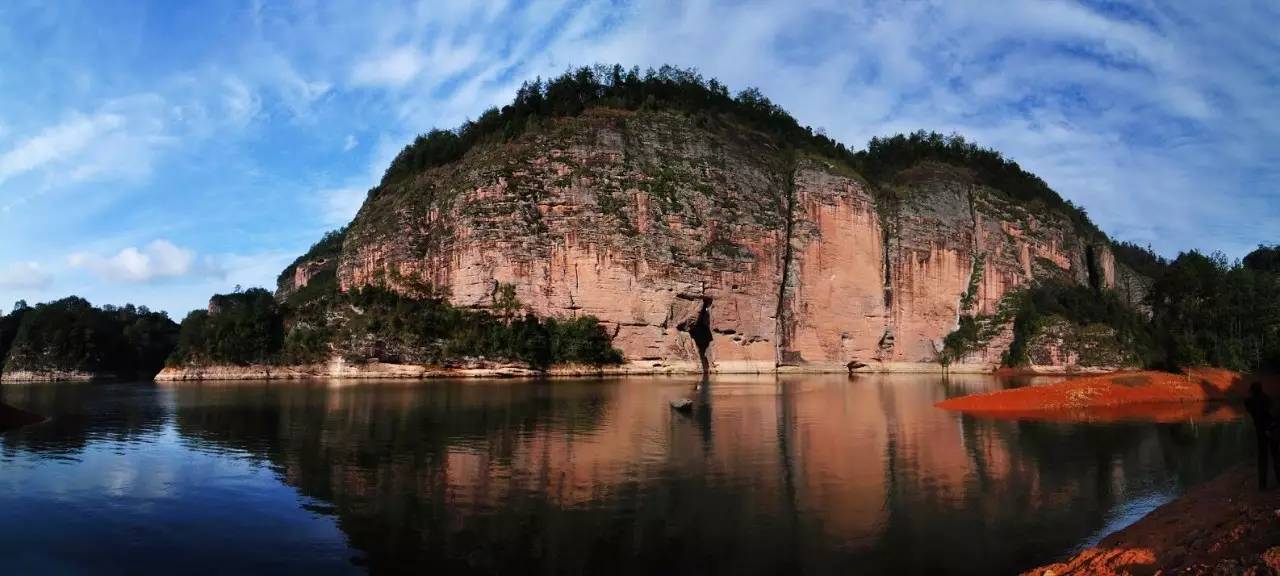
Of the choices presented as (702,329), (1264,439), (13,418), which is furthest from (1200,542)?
(702,329)

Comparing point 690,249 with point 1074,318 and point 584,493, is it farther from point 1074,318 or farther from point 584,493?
point 584,493

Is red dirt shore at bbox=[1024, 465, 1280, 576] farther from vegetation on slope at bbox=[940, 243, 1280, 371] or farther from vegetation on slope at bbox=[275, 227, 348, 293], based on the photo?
vegetation on slope at bbox=[275, 227, 348, 293]

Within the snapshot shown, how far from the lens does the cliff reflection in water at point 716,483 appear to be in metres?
11.1

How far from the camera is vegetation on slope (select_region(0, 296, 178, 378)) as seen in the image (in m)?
88.6

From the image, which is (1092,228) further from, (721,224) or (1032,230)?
(721,224)

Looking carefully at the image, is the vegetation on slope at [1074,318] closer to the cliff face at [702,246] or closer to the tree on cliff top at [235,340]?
the cliff face at [702,246]

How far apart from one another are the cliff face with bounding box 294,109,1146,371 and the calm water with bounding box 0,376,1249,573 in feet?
163

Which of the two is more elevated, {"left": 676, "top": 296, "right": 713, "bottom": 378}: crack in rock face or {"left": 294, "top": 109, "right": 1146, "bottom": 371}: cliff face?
{"left": 294, "top": 109, "right": 1146, "bottom": 371}: cliff face

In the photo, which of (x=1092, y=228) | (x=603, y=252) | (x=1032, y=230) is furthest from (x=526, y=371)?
(x=1092, y=228)

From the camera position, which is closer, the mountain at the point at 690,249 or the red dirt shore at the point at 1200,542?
the red dirt shore at the point at 1200,542

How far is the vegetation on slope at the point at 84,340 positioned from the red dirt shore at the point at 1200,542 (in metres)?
109

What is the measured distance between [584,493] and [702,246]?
66.5 m

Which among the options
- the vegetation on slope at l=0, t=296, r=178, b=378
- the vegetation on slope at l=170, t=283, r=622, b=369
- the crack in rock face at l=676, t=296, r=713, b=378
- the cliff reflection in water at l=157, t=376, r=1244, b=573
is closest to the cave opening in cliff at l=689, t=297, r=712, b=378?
the crack in rock face at l=676, t=296, r=713, b=378

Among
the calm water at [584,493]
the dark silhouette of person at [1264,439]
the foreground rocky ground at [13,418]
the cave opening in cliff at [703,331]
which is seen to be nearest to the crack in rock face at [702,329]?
the cave opening in cliff at [703,331]
